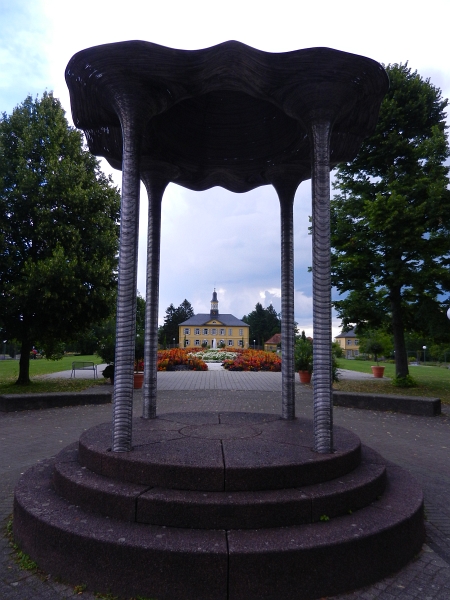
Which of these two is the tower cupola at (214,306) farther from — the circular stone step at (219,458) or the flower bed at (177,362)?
the circular stone step at (219,458)

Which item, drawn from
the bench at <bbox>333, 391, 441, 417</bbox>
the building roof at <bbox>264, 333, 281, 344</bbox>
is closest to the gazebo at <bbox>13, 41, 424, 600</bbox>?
the bench at <bbox>333, 391, 441, 417</bbox>

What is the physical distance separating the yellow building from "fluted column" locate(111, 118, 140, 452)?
98729 millimetres

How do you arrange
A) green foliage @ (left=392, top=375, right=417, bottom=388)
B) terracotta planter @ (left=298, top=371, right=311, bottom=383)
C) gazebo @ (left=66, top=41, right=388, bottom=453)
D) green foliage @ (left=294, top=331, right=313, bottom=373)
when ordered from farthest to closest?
terracotta planter @ (left=298, top=371, right=311, bottom=383) → green foliage @ (left=294, top=331, right=313, bottom=373) → green foliage @ (left=392, top=375, right=417, bottom=388) → gazebo @ (left=66, top=41, right=388, bottom=453)

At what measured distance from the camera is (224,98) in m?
7.16

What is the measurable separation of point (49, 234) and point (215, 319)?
94921mm

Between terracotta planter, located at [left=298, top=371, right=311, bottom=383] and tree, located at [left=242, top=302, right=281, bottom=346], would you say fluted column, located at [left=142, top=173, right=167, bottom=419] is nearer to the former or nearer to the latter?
terracotta planter, located at [left=298, top=371, right=311, bottom=383]

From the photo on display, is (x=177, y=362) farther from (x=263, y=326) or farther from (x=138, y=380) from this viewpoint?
(x=263, y=326)

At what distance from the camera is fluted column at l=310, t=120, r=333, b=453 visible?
4.87 meters

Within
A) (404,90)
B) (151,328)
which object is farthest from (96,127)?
(404,90)

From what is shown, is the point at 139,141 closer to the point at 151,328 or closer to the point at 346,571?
the point at 151,328

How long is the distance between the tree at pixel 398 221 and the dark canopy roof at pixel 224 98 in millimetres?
10076

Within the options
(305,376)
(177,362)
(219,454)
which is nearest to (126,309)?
(219,454)

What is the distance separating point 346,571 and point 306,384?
16959mm

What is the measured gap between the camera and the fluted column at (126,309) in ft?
15.9
